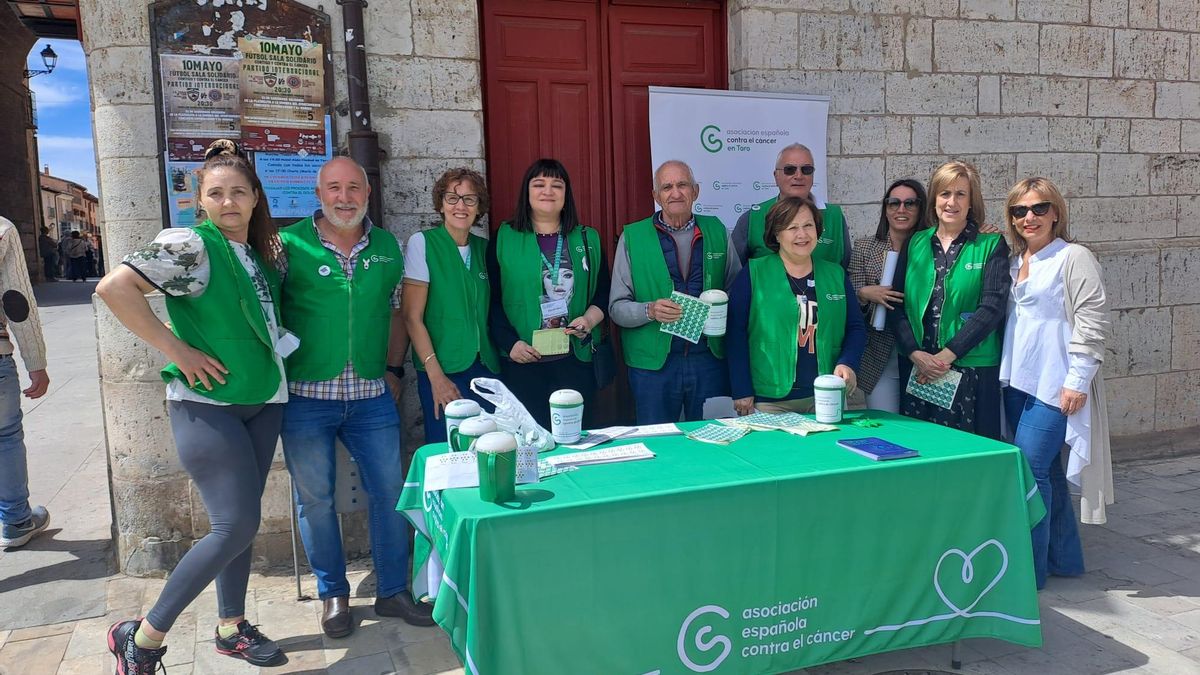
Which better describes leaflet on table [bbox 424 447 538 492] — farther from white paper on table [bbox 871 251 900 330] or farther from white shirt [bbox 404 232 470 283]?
white paper on table [bbox 871 251 900 330]

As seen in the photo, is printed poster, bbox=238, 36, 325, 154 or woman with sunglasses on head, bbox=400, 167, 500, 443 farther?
printed poster, bbox=238, 36, 325, 154

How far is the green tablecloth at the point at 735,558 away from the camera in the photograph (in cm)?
219

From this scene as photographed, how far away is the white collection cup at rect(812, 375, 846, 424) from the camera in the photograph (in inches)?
120

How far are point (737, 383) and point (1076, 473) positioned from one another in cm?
150

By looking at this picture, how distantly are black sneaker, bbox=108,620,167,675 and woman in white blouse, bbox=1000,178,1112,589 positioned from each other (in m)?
3.31

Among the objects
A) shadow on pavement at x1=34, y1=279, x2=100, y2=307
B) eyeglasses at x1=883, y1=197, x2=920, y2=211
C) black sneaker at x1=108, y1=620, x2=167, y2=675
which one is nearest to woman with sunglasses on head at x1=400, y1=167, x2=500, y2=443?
black sneaker at x1=108, y1=620, x2=167, y2=675

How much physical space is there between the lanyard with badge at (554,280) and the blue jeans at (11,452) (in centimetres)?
272

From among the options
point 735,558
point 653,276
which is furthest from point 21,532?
point 735,558

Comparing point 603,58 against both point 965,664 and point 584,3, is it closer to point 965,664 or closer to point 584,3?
point 584,3

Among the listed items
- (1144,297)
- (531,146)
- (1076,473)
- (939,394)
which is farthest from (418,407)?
(1144,297)

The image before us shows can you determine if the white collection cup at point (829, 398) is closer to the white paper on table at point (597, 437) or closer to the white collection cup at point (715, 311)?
the white collection cup at point (715, 311)

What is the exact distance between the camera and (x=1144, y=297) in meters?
5.69

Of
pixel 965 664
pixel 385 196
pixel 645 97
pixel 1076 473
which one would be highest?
pixel 645 97

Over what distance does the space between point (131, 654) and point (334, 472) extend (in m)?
0.89
